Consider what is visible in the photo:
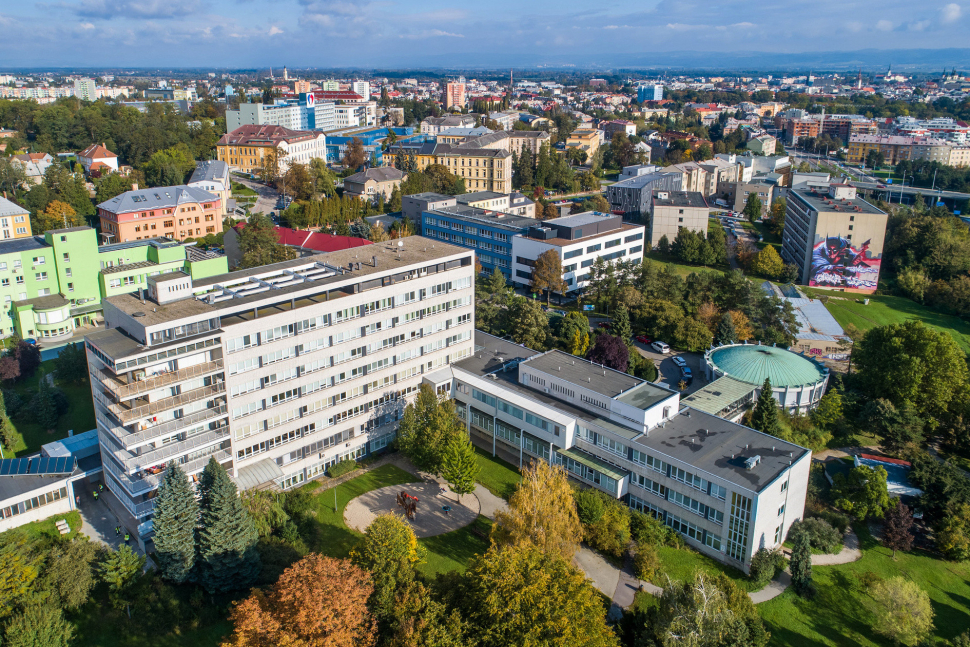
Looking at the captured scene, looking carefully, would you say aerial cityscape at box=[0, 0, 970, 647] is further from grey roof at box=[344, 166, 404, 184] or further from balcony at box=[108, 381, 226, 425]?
grey roof at box=[344, 166, 404, 184]

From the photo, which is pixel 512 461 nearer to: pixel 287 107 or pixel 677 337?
pixel 677 337

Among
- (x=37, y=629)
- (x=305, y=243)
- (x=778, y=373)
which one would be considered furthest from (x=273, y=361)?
(x=305, y=243)

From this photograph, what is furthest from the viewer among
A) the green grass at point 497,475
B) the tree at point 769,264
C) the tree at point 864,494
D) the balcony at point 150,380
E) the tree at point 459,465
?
the tree at point 769,264

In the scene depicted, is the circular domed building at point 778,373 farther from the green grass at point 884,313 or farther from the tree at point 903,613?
the green grass at point 884,313

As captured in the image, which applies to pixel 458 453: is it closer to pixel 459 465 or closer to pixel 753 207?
pixel 459 465

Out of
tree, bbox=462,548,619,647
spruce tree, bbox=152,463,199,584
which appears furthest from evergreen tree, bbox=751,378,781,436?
spruce tree, bbox=152,463,199,584

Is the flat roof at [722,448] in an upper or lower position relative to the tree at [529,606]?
upper

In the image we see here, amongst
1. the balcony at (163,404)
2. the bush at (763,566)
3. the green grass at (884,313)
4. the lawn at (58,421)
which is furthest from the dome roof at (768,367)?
the lawn at (58,421)
